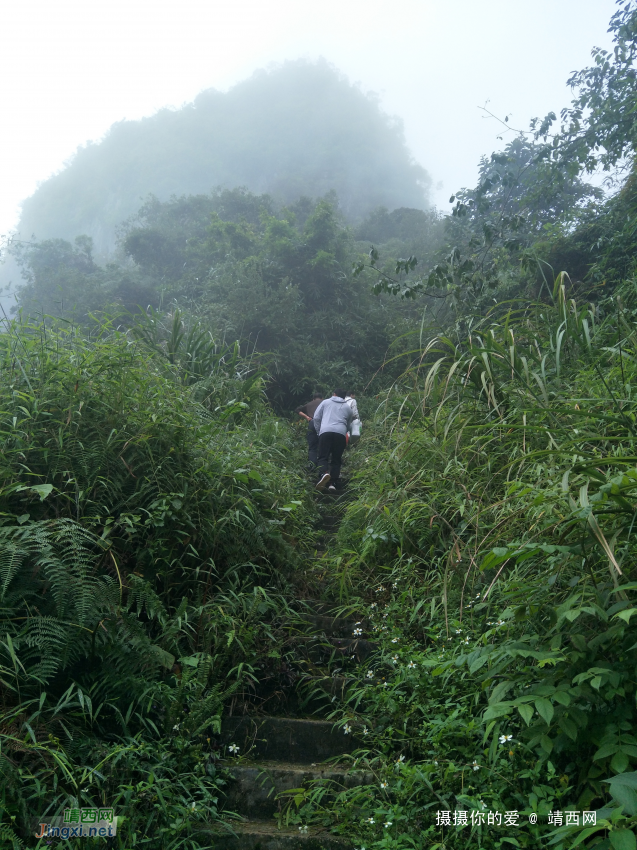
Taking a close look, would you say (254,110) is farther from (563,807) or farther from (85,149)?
(563,807)

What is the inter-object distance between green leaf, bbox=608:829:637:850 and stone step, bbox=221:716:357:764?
148cm

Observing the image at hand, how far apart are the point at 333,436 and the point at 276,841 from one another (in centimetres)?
464

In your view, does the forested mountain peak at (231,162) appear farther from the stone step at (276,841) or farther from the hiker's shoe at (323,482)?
the stone step at (276,841)

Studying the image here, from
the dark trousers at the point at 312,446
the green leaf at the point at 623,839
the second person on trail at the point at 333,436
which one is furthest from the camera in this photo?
the dark trousers at the point at 312,446

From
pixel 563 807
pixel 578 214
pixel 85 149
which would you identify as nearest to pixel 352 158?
pixel 85 149

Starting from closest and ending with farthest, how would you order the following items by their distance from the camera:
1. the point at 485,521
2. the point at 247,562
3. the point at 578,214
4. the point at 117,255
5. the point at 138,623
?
the point at 138,623
the point at 485,521
the point at 247,562
the point at 578,214
the point at 117,255

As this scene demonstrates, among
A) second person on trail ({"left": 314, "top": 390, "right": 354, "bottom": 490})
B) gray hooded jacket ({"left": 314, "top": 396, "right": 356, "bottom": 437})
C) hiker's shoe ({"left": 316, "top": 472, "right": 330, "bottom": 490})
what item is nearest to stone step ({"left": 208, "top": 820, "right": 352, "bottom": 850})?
hiker's shoe ({"left": 316, "top": 472, "right": 330, "bottom": 490})

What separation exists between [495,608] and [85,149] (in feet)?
161

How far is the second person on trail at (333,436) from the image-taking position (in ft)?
21.6

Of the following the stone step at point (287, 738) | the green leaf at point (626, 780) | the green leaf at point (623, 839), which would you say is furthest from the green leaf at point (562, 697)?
the stone step at point (287, 738)

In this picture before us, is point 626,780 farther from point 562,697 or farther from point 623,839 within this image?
point 562,697

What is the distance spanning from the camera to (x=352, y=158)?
1586 inches

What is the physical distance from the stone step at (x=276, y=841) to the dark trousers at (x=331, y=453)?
4.47 meters

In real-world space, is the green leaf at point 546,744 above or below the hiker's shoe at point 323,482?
below
